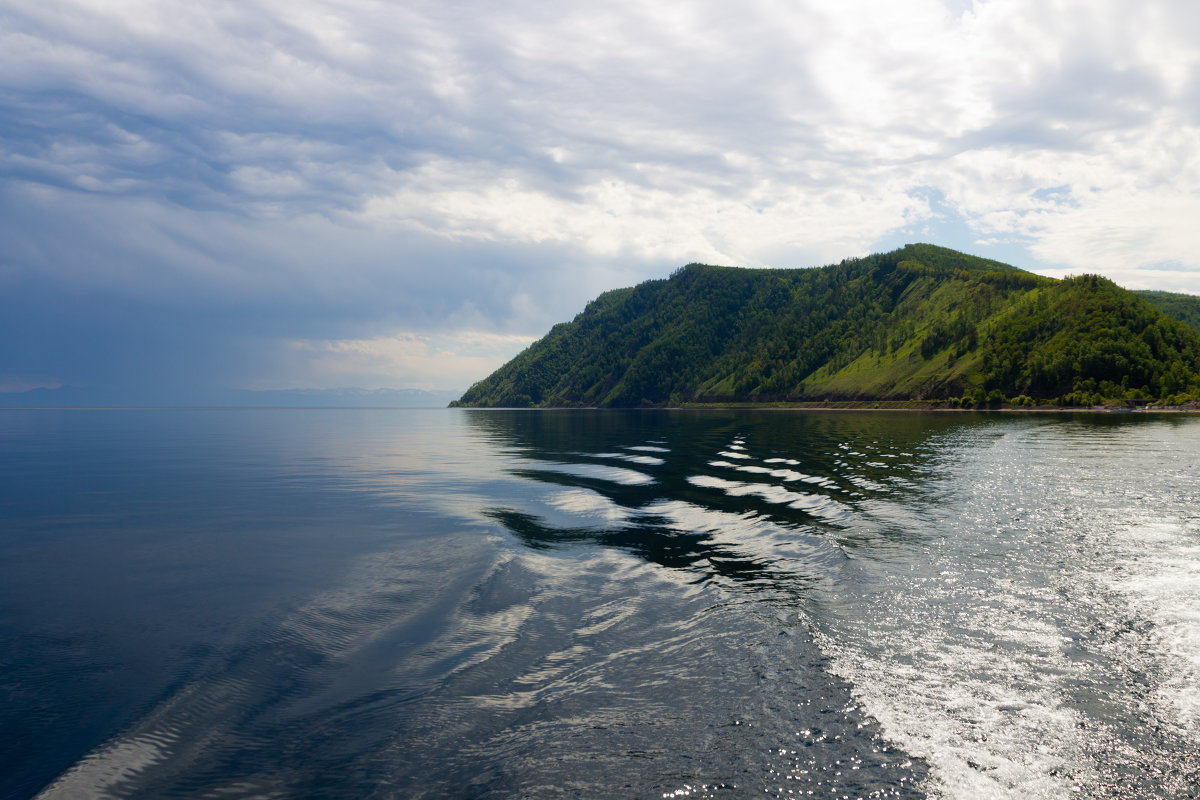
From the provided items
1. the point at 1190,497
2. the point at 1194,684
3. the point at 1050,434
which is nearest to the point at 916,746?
the point at 1194,684

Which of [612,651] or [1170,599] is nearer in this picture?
[612,651]

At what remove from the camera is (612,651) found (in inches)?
589

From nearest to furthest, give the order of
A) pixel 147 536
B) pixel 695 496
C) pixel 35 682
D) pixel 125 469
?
pixel 35 682, pixel 147 536, pixel 695 496, pixel 125 469

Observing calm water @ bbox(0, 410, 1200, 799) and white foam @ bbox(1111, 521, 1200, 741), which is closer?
calm water @ bbox(0, 410, 1200, 799)

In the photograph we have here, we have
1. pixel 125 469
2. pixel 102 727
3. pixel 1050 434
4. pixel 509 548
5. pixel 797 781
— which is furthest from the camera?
pixel 1050 434

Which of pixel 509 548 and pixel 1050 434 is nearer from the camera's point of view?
pixel 509 548

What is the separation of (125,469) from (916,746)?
75015 mm

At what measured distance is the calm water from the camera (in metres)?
10.1

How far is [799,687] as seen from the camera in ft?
41.8

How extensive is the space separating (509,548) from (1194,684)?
73.1 ft

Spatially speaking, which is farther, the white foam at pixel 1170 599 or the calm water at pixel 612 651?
the white foam at pixel 1170 599

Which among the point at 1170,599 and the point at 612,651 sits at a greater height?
the point at 612,651

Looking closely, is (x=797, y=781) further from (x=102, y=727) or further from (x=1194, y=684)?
(x=102, y=727)

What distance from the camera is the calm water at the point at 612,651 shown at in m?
10.1
